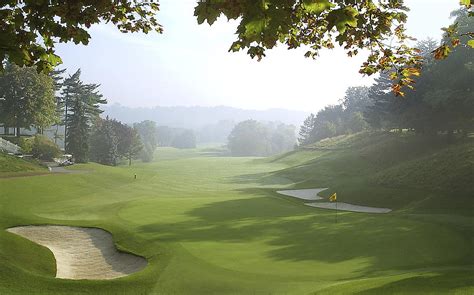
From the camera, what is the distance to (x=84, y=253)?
2095 cm

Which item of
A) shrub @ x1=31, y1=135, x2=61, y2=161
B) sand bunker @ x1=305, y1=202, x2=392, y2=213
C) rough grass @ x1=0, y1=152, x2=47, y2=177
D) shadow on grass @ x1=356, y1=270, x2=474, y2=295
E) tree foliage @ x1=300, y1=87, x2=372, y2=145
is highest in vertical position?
tree foliage @ x1=300, y1=87, x2=372, y2=145

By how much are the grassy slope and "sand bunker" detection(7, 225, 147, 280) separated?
2.43ft

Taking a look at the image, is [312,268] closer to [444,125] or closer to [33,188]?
[33,188]

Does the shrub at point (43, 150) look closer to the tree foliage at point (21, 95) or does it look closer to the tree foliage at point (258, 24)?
the tree foliage at point (21, 95)

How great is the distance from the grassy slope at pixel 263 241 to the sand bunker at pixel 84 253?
0.74 metres

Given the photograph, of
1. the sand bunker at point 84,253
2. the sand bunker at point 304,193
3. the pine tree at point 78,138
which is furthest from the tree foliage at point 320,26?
the pine tree at point 78,138

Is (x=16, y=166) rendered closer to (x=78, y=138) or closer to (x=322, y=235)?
(x=78, y=138)

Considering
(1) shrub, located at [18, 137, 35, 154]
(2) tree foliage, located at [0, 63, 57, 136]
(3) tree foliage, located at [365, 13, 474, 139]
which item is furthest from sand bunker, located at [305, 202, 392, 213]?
(2) tree foliage, located at [0, 63, 57, 136]

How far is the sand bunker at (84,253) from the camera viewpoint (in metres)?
17.8

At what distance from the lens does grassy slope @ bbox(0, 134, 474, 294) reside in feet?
47.8

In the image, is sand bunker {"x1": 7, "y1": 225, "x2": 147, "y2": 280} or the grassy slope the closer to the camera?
the grassy slope

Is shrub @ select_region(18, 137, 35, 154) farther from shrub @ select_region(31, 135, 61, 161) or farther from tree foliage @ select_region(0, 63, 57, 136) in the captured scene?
tree foliage @ select_region(0, 63, 57, 136)

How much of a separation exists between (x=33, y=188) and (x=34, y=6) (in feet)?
127

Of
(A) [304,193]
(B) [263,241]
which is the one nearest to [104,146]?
(A) [304,193]
